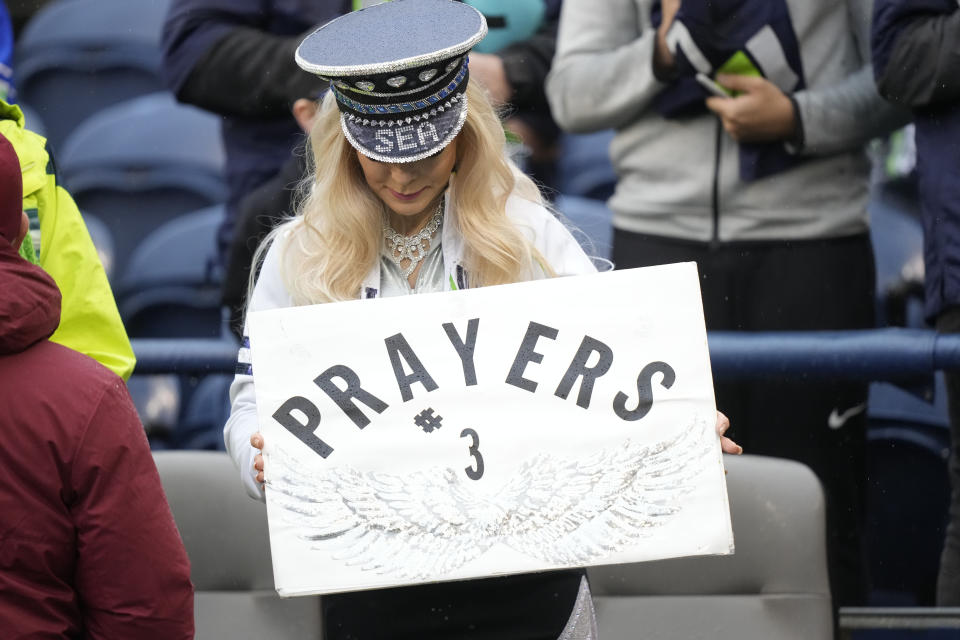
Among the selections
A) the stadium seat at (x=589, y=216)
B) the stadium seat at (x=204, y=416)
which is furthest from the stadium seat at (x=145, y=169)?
the stadium seat at (x=589, y=216)

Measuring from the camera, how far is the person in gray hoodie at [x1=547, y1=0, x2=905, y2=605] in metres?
3.36

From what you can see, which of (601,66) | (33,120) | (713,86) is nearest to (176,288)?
(33,120)

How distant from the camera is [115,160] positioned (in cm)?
493

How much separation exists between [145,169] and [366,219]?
295cm

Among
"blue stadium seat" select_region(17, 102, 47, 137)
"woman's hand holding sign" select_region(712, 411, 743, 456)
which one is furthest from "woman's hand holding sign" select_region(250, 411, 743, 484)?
"blue stadium seat" select_region(17, 102, 47, 137)

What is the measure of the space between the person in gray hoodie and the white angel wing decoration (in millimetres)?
1426

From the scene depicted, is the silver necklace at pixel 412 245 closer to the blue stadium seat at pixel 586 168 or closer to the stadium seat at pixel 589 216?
the stadium seat at pixel 589 216

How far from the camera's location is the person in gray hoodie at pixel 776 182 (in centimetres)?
336

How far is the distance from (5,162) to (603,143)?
318 cm

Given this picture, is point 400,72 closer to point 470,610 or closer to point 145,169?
point 470,610

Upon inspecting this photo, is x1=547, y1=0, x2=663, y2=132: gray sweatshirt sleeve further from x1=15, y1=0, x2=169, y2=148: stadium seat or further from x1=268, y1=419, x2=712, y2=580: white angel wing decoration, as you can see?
x1=15, y1=0, x2=169, y2=148: stadium seat

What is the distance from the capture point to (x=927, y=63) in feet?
10.2

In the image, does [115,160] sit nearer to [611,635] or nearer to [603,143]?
[603,143]

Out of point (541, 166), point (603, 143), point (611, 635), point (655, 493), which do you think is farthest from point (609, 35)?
point (655, 493)
